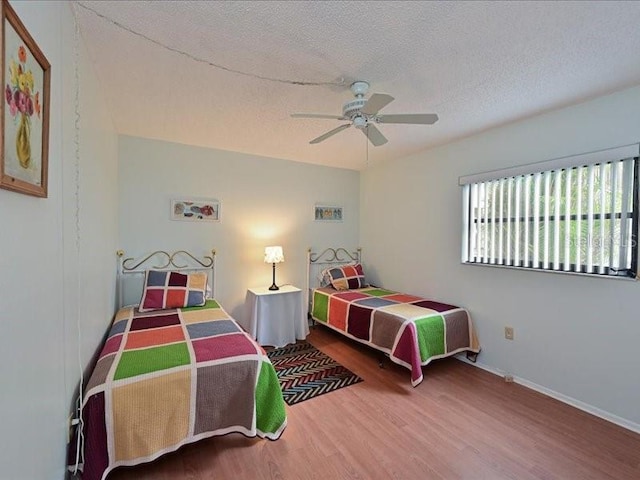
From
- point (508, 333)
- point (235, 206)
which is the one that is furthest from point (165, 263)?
point (508, 333)

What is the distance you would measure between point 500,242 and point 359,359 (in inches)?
72.4

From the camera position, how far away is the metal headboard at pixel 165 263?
3.08 meters

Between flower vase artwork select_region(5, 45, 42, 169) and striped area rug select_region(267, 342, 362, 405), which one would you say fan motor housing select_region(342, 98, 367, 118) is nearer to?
flower vase artwork select_region(5, 45, 42, 169)

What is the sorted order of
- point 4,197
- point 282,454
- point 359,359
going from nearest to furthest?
point 4,197 < point 282,454 < point 359,359

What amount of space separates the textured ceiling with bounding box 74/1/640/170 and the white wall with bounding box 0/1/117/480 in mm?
385

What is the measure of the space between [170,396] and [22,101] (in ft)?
4.79

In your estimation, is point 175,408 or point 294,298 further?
point 294,298

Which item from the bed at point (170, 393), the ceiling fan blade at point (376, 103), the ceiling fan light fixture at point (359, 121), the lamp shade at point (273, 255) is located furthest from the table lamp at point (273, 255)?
the ceiling fan blade at point (376, 103)

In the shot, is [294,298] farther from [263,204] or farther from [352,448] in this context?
[352,448]

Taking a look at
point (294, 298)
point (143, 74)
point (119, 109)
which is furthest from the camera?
point (294, 298)

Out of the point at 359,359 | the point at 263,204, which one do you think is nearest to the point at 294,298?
the point at 359,359

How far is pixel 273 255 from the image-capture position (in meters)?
3.60

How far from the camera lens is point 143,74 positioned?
1.93 meters

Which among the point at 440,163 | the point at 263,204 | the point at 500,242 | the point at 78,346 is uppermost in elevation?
the point at 440,163
